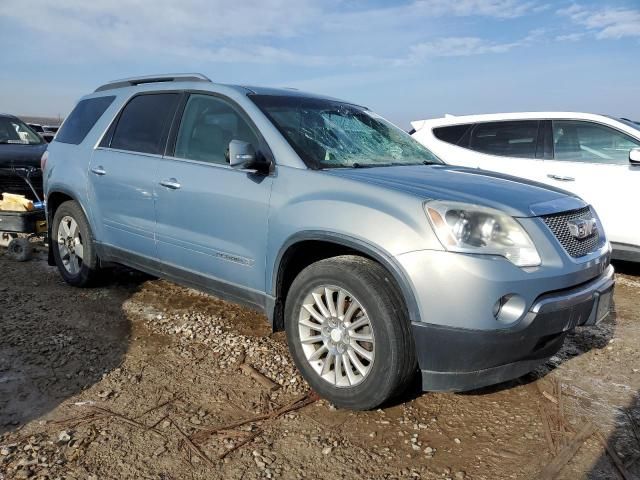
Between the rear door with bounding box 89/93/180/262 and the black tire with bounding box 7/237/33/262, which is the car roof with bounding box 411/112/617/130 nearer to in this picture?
the rear door with bounding box 89/93/180/262

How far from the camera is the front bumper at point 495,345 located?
254 centimetres

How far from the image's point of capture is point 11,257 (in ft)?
20.0

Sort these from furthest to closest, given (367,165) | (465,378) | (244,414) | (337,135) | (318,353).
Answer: (337,135) → (367,165) → (318,353) → (244,414) → (465,378)

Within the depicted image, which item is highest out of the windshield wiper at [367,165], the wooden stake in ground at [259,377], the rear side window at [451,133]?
the rear side window at [451,133]

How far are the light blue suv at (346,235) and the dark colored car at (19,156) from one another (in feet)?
10.7

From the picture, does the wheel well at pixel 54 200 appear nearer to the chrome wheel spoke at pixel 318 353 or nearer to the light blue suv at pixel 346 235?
the light blue suv at pixel 346 235

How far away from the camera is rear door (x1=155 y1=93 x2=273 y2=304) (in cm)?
333

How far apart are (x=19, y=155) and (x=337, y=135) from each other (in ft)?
19.3

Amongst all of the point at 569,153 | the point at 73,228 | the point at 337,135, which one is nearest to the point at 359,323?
the point at 337,135

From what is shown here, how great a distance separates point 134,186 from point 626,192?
4.82 metres

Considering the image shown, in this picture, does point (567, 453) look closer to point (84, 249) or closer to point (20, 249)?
point (84, 249)

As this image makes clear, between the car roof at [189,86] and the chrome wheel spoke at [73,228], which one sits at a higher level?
the car roof at [189,86]

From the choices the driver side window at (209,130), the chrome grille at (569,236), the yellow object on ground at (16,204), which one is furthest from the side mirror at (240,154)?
the yellow object on ground at (16,204)

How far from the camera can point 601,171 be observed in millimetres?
5836
